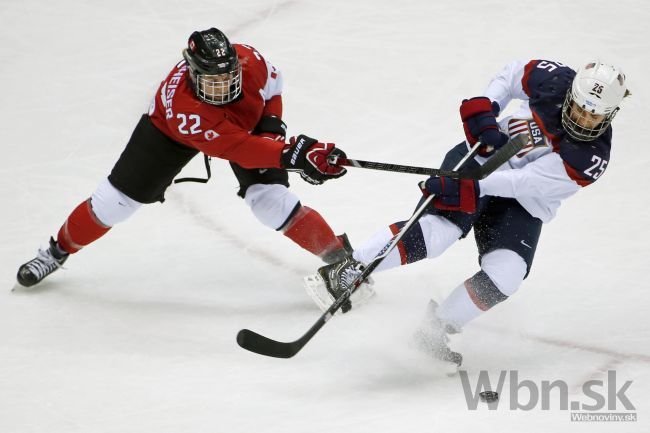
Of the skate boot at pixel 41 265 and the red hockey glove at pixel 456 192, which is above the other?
the red hockey glove at pixel 456 192

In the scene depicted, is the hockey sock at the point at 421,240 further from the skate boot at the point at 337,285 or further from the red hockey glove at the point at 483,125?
the red hockey glove at the point at 483,125

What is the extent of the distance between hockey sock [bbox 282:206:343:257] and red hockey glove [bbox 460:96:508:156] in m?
0.77

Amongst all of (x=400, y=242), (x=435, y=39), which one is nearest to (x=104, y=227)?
(x=400, y=242)

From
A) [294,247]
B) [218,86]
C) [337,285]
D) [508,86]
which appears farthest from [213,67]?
[294,247]

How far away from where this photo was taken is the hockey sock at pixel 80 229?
12.4 ft

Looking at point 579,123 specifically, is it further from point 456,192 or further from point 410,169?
point 410,169

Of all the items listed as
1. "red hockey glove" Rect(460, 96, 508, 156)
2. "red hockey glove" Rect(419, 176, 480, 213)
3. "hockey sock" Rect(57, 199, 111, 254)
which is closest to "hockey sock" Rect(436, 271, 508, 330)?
"red hockey glove" Rect(419, 176, 480, 213)

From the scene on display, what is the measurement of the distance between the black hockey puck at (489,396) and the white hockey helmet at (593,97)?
88cm

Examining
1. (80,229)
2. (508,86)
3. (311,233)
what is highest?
(508,86)

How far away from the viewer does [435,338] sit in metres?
3.36

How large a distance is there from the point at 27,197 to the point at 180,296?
1129 mm

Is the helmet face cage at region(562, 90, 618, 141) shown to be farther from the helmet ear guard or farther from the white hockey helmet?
the helmet ear guard

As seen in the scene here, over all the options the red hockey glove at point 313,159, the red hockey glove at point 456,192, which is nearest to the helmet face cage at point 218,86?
the red hockey glove at point 313,159

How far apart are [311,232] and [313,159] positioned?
2.07ft
